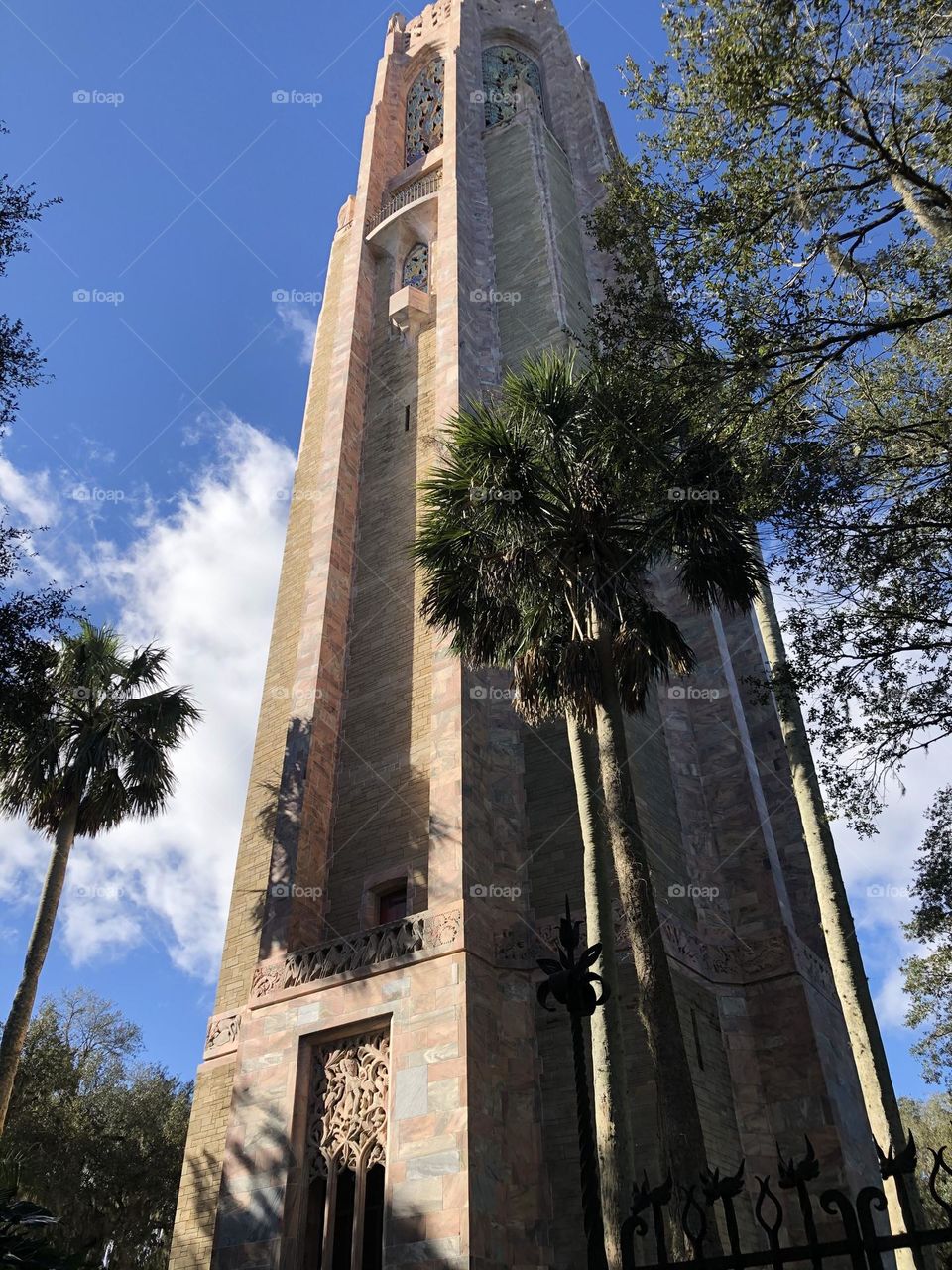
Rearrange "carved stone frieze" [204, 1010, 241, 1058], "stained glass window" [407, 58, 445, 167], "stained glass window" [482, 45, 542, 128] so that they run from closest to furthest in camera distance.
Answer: "carved stone frieze" [204, 1010, 241, 1058] → "stained glass window" [482, 45, 542, 128] → "stained glass window" [407, 58, 445, 167]

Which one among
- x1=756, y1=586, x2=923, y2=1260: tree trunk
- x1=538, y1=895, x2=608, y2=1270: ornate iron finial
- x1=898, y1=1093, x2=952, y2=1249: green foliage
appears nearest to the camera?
x1=538, y1=895, x2=608, y2=1270: ornate iron finial

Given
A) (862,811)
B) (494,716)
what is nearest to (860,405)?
(862,811)

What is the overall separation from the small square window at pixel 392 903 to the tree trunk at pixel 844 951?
22.7 feet

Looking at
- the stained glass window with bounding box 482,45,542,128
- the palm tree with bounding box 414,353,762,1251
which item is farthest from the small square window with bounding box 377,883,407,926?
the stained glass window with bounding box 482,45,542,128

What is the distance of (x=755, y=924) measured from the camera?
1608 cm

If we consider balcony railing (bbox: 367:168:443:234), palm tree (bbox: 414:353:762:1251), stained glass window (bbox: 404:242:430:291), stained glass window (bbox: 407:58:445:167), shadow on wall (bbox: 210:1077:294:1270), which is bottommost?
shadow on wall (bbox: 210:1077:294:1270)

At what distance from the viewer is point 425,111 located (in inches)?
1323

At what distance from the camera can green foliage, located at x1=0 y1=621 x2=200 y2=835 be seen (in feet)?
58.1

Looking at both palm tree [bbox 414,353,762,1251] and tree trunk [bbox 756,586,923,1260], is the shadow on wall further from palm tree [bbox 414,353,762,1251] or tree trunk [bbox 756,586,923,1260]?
tree trunk [bbox 756,586,923,1260]

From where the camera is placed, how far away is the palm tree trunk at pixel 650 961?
8805 millimetres

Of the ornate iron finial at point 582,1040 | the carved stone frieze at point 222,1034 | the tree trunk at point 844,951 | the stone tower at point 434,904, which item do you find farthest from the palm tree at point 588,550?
the carved stone frieze at point 222,1034

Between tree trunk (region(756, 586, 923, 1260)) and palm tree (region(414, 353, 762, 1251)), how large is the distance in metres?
1.73

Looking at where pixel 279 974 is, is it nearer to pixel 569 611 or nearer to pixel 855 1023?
pixel 569 611

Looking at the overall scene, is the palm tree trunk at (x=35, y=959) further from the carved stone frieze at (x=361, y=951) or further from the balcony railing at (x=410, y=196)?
the balcony railing at (x=410, y=196)
